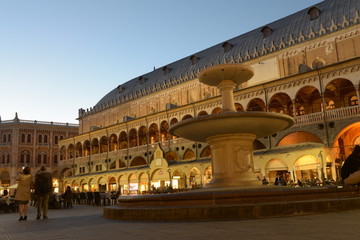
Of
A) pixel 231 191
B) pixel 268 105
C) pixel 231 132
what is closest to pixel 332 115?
pixel 268 105

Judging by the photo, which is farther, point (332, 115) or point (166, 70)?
point (166, 70)

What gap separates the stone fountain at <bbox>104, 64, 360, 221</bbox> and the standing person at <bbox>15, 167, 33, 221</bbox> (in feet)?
8.44

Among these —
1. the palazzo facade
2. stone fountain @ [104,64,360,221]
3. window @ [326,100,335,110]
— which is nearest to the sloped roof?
window @ [326,100,335,110]

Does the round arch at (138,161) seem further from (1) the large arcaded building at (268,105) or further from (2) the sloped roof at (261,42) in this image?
(2) the sloped roof at (261,42)

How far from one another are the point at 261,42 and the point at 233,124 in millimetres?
27803

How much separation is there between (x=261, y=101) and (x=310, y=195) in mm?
25480

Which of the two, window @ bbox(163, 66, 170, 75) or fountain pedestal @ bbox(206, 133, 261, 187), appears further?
window @ bbox(163, 66, 170, 75)

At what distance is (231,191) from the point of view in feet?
27.1

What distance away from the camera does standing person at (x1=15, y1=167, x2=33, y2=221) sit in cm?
1036

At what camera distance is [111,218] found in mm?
9227

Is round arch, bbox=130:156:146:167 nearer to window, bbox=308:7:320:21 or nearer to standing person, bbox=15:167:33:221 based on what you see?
window, bbox=308:7:320:21

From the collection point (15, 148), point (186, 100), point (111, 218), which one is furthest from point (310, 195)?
point (15, 148)

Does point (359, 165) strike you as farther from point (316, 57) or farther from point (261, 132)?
point (316, 57)

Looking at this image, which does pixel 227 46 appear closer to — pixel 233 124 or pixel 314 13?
pixel 314 13
